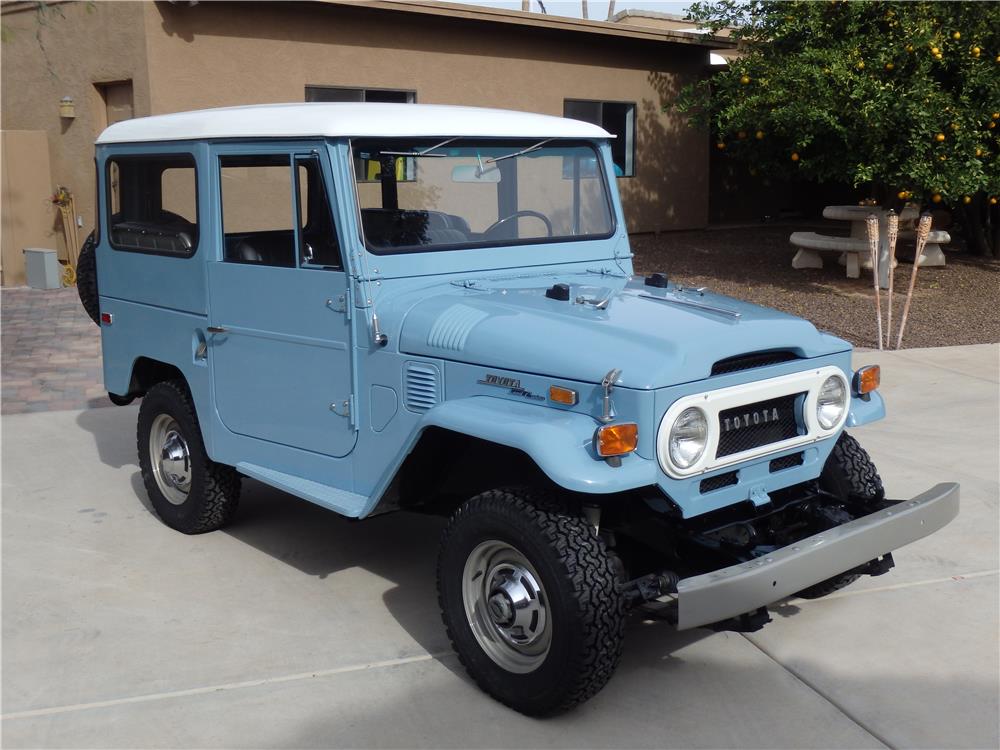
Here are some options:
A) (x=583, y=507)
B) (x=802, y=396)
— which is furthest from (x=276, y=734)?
(x=802, y=396)

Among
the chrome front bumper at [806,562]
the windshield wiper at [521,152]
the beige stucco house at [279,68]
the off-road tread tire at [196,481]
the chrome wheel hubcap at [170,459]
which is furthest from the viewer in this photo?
the beige stucco house at [279,68]

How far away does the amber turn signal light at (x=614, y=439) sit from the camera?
3.20 metres

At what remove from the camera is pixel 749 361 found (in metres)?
3.66

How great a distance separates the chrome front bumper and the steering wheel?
180 cm

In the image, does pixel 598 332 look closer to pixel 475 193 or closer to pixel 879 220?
pixel 475 193

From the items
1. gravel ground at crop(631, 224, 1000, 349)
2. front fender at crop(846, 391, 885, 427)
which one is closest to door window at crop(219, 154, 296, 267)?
front fender at crop(846, 391, 885, 427)

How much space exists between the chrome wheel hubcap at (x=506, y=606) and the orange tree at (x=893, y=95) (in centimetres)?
820

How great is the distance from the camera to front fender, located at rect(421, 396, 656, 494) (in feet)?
10.4

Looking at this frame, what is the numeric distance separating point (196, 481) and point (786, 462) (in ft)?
9.00

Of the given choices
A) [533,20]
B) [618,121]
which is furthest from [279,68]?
[618,121]

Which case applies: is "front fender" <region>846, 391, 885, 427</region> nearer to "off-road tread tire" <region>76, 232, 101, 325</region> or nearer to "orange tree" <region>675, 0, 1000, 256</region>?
"off-road tread tire" <region>76, 232, 101, 325</region>

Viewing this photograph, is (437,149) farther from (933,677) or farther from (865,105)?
(865,105)

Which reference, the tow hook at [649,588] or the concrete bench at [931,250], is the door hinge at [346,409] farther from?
the concrete bench at [931,250]

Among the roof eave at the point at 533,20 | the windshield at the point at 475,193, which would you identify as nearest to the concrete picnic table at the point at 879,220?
the roof eave at the point at 533,20
